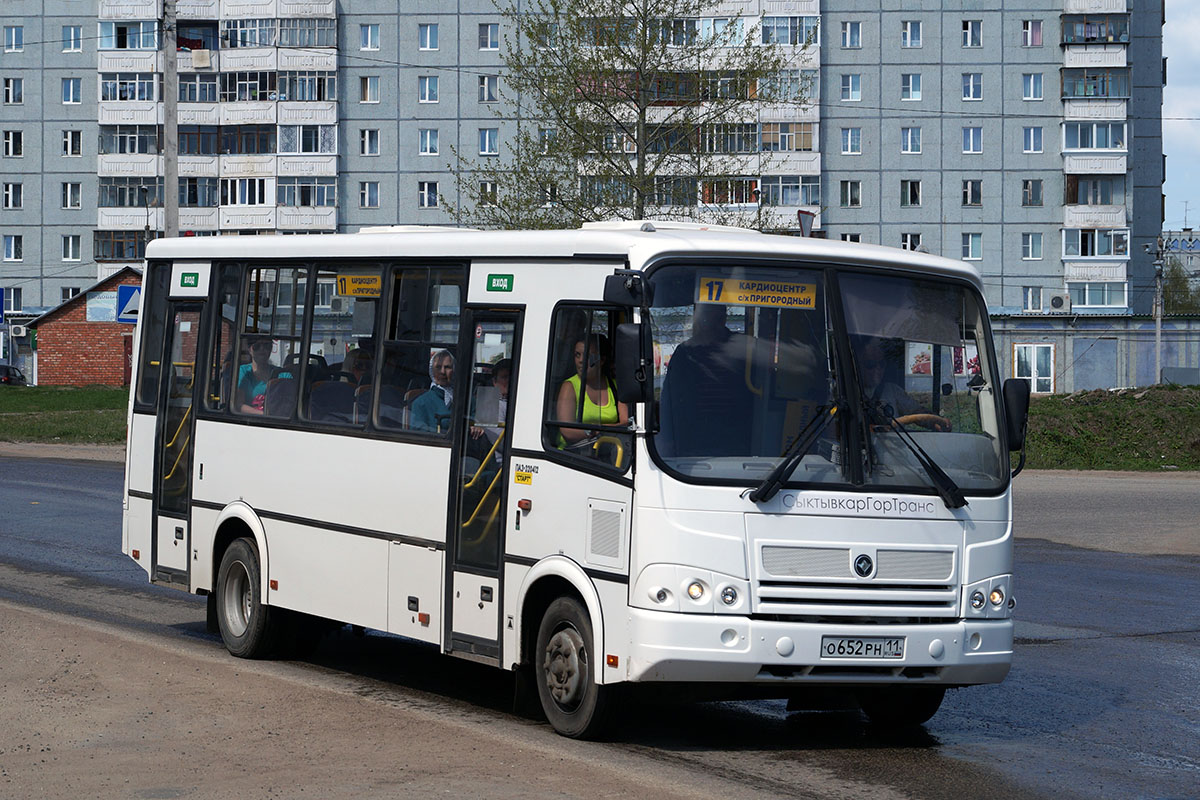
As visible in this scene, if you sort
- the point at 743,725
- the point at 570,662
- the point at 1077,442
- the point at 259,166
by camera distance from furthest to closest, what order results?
the point at 259,166 < the point at 1077,442 < the point at 743,725 < the point at 570,662

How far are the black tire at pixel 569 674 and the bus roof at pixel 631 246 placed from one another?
71.8 inches

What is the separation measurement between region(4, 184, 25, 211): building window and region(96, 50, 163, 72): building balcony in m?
8.82

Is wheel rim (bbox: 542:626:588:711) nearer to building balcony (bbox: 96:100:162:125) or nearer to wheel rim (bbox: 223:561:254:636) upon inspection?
wheel rim (bbox: 223:561:254:636)

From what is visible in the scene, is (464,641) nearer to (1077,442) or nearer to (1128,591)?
(1128,591)

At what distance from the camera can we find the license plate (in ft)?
27.0

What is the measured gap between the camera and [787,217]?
79.4 meters

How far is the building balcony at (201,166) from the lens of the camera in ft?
288

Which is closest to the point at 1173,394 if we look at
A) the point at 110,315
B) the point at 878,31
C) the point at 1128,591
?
the point at 1128,591

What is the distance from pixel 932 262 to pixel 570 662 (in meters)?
2.86

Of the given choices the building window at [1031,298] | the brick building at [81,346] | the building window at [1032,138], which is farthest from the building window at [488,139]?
the building window at [1031,298]

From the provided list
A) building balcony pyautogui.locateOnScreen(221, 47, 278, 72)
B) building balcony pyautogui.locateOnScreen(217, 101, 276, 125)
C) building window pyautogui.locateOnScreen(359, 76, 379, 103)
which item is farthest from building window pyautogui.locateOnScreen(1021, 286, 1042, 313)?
building balcony pyautogui.locateOnScreen(221, 47, 278, 72)

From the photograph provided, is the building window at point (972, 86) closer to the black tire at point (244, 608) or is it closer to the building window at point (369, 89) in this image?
the building window at point (369, 89)

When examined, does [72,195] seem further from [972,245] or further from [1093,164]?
[1093,164]

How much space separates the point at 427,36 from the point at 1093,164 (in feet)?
109
